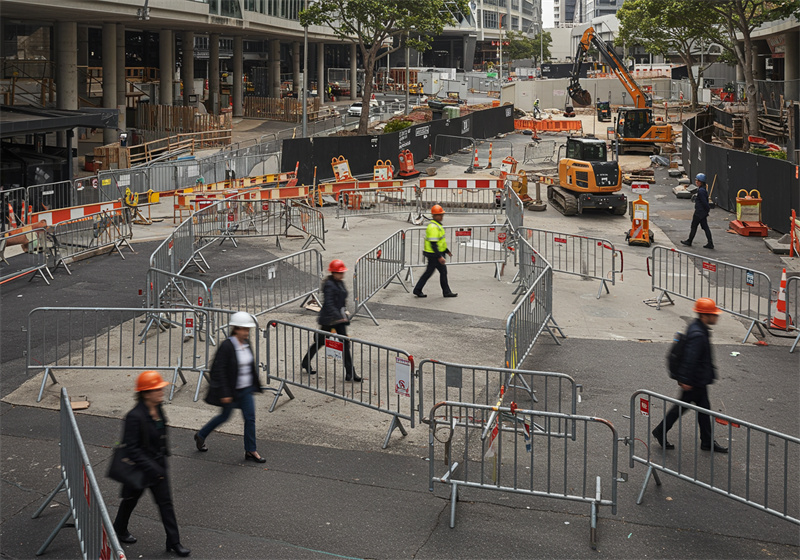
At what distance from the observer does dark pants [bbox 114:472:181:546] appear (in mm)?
7297

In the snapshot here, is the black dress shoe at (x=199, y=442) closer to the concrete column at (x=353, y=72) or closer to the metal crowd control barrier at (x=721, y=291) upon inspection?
the metal crowd control barrier at (x=721, y=291)

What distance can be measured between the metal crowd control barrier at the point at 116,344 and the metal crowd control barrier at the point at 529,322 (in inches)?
162

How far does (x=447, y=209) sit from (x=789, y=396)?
17.8m

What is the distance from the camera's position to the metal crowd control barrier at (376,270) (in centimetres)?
1549

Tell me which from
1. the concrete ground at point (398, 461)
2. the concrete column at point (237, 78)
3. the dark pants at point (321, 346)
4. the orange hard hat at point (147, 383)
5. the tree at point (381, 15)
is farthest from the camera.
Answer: the concrete column at point (237, 78)

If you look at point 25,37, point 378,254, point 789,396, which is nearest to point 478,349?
point 378,254

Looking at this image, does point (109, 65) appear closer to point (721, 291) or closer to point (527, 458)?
point (721, 291)

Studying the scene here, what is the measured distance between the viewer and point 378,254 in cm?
1659

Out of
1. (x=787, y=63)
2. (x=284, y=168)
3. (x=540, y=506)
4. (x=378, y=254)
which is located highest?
(x=787, y=63)

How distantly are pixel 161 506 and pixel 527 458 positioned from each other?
402 centimetres

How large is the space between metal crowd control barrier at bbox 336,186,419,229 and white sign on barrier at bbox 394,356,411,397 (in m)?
17.0

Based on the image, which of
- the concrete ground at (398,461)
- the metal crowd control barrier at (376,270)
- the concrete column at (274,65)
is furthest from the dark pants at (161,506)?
the concrete column at (274,65)

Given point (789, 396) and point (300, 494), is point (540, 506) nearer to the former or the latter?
point (300, 494)

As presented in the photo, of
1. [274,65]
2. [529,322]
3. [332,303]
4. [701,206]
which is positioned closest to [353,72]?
[274,65]
